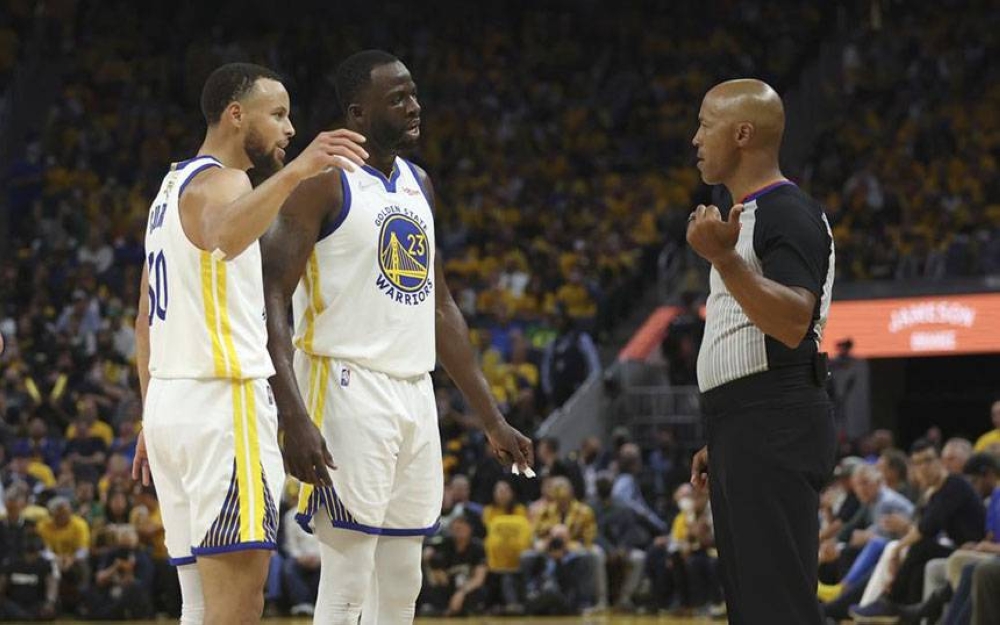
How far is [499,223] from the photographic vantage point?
73.4 ft

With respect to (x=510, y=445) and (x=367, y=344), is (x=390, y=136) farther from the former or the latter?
(x=510, y=445)

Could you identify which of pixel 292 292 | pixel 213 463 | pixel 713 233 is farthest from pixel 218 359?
pixel 713 233

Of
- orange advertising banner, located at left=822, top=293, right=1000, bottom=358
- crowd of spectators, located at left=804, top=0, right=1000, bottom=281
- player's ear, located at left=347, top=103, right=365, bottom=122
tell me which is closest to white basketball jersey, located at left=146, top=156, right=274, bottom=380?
player's ear, located at left=347, top=103, right=365, bottom=122

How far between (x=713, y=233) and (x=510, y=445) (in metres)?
1.74

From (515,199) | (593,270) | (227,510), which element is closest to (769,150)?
(227,510)

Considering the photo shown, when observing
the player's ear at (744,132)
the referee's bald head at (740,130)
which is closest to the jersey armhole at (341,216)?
the referee's bald head at (740,130)

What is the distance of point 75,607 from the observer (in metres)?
15.0

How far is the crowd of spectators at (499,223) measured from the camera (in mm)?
A: 14828

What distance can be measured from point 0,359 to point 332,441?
1335 cm

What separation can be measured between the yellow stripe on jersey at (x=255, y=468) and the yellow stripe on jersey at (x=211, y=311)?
106 millimetres

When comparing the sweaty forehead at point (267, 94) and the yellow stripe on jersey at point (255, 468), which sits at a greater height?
the sweaty forehead at point (267, 94)

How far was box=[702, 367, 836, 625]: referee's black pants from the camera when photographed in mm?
4695

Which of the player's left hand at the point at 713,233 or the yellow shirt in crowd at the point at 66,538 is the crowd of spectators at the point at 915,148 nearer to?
the yellow shirt in crowd at the point at 66,538

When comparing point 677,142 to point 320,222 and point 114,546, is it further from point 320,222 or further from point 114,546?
point 320,222
